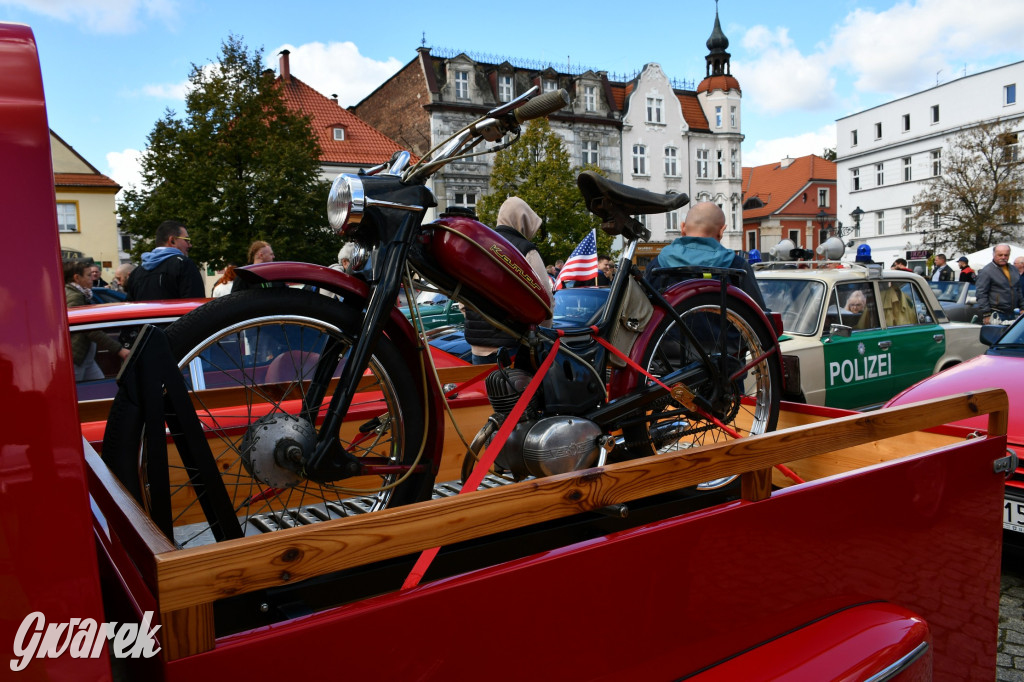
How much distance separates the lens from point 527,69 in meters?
41.3

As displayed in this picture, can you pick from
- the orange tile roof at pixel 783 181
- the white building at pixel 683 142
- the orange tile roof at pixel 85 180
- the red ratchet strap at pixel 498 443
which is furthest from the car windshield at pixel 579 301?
the orange tile roof at pixel 783 181

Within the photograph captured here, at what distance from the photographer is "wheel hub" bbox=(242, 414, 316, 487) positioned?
1979 millimetres

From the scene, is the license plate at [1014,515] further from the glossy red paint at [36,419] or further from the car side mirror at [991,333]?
the glossy red paint at [36,419]

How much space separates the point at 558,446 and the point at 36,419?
1710mm

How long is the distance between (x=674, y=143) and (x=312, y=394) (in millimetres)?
47276

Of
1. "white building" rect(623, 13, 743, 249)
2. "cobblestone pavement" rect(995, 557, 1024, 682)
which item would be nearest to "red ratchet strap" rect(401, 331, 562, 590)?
"cobblestone pavement" rect(995, 557, 1024, 682)

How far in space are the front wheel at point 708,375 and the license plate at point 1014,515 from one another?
1.15 metres

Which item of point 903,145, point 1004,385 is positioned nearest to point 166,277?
point 1004,385

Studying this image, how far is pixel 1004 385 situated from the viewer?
4113 millimetres

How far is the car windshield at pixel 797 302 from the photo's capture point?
6742 millimetres

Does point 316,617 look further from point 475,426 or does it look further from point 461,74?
point 461,74

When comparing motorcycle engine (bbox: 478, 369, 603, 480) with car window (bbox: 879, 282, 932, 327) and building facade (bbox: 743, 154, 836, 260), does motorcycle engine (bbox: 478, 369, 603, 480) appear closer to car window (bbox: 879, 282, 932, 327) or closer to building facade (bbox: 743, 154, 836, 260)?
car window (bbox: 879, 282, 932, 327)

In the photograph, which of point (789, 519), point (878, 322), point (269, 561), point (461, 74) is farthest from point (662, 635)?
point (461, 74)

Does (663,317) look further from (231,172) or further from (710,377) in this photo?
(231,172)
